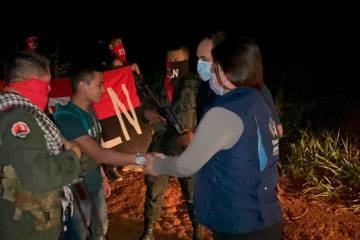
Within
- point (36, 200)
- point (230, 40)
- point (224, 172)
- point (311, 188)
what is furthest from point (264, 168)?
point (311, 188)

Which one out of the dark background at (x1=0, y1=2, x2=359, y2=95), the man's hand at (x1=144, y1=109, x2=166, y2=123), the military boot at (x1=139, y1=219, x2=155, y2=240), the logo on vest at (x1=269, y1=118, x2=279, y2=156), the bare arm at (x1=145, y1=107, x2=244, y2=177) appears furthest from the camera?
the dark background at (x1=0, y1=2, x2=359, y2=95)

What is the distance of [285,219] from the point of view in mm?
5590

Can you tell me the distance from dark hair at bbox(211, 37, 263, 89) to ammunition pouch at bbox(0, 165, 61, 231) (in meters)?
1.16

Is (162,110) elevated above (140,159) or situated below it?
above

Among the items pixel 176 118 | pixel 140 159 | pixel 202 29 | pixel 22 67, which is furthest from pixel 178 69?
pixel 202 29

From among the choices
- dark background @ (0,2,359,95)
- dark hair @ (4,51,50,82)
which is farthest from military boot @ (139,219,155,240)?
dark background @ (0,2,359,95)

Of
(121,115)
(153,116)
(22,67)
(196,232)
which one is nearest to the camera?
(22,67)

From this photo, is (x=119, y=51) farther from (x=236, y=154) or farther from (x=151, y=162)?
(x=236, y=154)

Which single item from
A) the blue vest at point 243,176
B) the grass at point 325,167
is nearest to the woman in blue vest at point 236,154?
the blue vest at point 243,176

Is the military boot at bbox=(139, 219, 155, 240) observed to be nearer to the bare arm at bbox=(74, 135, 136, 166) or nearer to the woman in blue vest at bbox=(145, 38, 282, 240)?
the bare arm at bbox=(74, 135, 136, 166)

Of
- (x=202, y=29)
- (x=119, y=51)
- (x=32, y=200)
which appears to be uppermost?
(x=202, y=29)

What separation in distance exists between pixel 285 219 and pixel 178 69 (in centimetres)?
188

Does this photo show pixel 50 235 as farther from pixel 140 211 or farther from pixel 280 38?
pixel 280 38

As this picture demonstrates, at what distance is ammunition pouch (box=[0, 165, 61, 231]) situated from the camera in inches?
114
